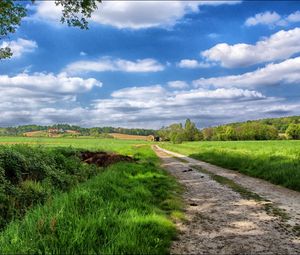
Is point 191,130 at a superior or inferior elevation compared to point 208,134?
superior

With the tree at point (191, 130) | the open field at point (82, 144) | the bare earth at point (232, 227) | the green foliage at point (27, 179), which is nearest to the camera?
the bare earth at point (232, 227)

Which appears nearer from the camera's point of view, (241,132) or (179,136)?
(241,132)

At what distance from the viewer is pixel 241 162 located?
24359 millimetres

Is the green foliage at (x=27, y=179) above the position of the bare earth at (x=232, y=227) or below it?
above

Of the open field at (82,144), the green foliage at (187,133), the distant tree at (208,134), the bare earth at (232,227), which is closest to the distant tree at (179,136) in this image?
the green foliage at (187,133)

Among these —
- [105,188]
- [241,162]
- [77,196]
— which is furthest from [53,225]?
[241,162]

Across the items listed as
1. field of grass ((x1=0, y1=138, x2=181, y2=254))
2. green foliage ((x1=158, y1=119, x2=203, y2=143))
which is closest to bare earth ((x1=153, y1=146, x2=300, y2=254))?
field of grass ((x1=0, y1=138, x2=181, y2=254))

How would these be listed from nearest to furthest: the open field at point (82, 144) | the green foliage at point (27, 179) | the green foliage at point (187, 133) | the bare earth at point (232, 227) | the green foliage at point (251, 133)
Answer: the bare earth at point (232, 227), the green foliage at point (27, 179), the open field at point (82, 144), the green foliage at point (251, 133), the green foliage at point (187, 133)

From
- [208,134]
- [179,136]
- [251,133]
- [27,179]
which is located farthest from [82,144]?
[208,134]

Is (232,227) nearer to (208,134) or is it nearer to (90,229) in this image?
(90,229)

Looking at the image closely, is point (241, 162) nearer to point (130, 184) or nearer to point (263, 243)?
point (130, 184)

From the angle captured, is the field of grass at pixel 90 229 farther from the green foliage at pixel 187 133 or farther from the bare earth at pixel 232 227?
the green foliage at pixel 187 133

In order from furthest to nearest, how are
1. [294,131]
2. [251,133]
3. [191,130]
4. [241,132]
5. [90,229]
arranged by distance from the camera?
1. [191,130]
2. [241,132]
3. [251,133]
4. [294,131]
5. [90,229]

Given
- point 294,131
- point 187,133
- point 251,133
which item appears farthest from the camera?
point 187,133
